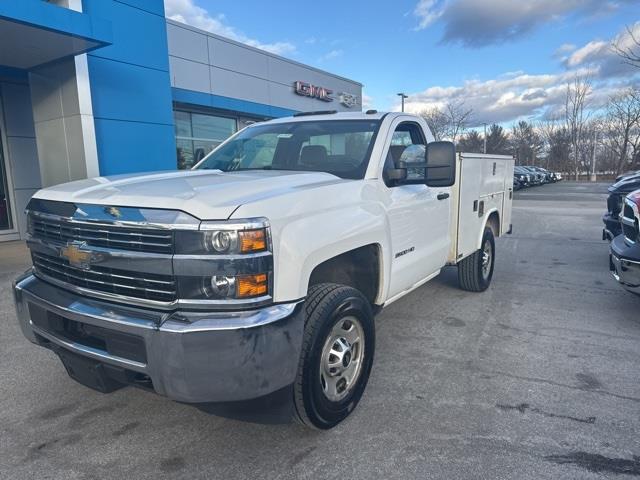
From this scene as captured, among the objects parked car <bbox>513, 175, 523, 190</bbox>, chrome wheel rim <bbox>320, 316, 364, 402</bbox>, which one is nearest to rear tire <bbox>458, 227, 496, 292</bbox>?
chrome wheel rim <bbox>320, 316, 364, 402</bbox>

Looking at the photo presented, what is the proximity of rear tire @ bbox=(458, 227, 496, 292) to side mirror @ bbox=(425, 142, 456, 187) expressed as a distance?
2.51m

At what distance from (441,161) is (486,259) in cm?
317

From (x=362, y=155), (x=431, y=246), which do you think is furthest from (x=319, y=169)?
(x=431, y=246)

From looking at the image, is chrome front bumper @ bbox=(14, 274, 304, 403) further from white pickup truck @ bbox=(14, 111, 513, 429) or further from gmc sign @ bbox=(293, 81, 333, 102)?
gmc sign @ bbox=(293, 81, 333, 102)

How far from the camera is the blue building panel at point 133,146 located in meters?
9.17

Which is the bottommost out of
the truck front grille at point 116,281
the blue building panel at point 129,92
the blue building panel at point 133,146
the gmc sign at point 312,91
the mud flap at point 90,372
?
the mud flap at point 90,372

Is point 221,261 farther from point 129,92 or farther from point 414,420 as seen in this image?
point 129,92

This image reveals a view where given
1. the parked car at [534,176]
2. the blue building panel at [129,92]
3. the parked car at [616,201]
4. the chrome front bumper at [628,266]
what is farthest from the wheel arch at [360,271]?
the parked car at [534,176]

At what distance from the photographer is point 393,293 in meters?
3.67

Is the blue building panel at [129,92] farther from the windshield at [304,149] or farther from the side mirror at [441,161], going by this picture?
the side mirror at [441,161]

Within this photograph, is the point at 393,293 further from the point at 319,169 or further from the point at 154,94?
the point at 154,94

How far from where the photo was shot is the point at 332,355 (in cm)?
A: 289

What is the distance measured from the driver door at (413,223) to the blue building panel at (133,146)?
700 centimetres

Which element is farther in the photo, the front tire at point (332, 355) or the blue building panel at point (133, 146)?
the blue building panel at point (133, 146)
